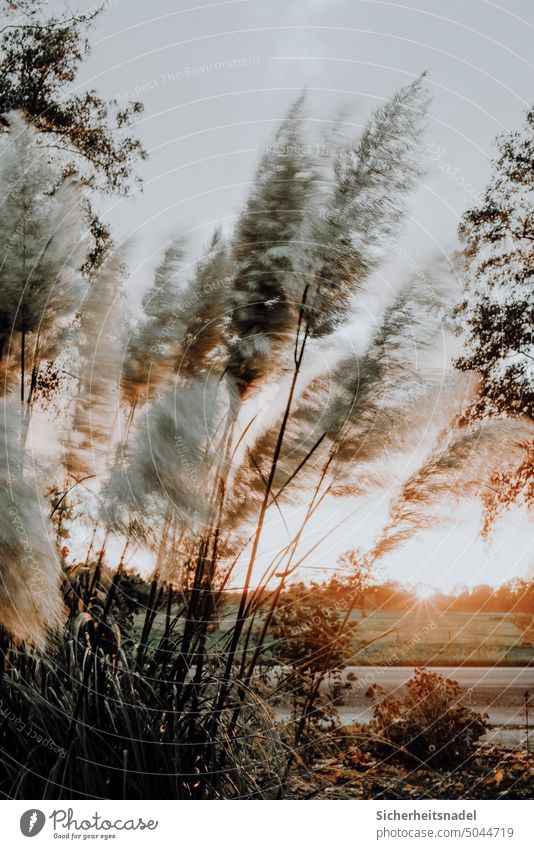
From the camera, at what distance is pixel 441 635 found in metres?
2.10

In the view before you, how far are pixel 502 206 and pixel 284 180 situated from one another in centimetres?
79

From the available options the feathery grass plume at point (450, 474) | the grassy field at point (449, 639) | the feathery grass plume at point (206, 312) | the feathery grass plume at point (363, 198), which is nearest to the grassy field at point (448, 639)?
the grassy field at point (449, 639)

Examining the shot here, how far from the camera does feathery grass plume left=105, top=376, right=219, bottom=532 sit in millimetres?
1594

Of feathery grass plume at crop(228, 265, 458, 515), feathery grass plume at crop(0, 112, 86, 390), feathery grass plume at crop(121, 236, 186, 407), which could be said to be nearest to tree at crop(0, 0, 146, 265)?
feathery grass plume at crop(0, 112, 86, 390)

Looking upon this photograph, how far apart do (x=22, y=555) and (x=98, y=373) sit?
2.07ft

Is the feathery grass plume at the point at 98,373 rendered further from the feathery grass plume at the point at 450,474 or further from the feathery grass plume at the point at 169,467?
the feathery grass plume at the point at 450,474

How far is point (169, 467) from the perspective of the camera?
1601 mm

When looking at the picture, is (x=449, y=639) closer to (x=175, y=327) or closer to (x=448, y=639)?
(x=448, y=639)

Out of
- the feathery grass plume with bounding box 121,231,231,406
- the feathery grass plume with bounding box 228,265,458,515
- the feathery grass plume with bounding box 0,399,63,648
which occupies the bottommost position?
the feathery grass plume with bounding box 0,399,63,648

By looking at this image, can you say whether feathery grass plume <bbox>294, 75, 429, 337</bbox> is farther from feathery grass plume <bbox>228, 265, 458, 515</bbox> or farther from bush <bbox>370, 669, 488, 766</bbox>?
bush <bbox>370, 669, 488, 766</bbox>

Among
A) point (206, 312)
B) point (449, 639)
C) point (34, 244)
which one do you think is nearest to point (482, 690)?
point (449, 639)

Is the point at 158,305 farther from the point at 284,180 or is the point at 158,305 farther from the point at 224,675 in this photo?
the point at 224,675

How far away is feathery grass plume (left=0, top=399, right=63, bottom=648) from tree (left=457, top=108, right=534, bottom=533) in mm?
1243
